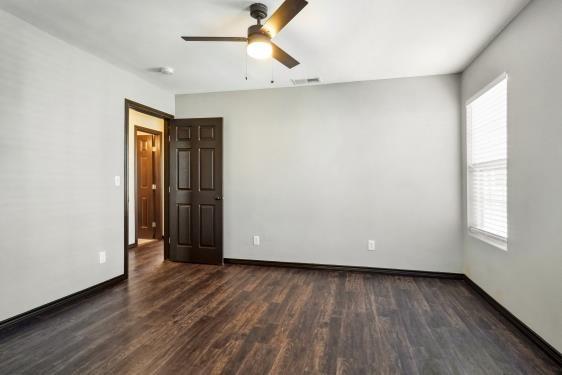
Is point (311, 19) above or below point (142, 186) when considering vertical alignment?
above

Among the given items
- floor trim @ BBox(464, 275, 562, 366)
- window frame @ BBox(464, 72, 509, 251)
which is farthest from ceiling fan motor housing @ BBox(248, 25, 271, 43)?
floor trim @ BBox(464, 275, 562, 366)

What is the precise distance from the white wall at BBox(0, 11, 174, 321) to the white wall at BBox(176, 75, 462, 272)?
155 cm

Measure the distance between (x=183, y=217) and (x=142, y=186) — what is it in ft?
7.25

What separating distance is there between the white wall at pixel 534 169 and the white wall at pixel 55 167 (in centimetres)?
417

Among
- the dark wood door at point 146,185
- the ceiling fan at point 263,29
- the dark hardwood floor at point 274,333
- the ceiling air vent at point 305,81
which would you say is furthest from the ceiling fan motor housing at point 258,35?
the dark wood door at point 146,185

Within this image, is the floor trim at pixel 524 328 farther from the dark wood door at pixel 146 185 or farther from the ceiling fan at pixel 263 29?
the dark wood door at pixel 146 185

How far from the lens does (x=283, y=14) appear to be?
208 cm

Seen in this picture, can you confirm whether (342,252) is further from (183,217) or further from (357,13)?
(357,13)

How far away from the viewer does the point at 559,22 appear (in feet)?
6.73

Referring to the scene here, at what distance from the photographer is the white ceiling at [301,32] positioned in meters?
2.42

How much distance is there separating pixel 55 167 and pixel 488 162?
4.36m

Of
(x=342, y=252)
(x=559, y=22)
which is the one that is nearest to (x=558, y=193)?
(x=559, y=22)

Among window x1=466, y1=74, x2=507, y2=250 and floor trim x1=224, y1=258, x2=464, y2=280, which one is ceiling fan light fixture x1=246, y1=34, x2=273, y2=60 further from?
floor trim x1=224, y1=258, x2=464, y2=280

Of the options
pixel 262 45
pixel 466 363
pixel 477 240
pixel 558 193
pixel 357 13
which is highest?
pixel 357 13
